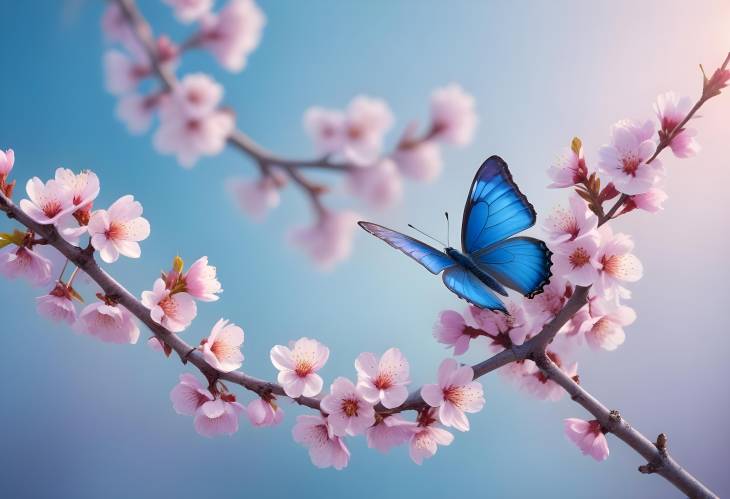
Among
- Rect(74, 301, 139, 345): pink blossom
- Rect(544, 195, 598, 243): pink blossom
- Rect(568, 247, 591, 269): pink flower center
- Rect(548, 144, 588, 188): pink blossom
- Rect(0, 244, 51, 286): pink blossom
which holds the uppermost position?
Rect(0, 244, 51, 286): pink blossom

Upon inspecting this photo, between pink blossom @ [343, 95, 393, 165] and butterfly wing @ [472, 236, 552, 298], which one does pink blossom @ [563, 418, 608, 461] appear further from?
pink blossom @ [343, 95, 393, 165]

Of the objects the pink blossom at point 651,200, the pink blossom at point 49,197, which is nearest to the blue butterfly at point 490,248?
the pink blossom at point 651,200

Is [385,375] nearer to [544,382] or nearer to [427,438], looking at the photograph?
[427,438]

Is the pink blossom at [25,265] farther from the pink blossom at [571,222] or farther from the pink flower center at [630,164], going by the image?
the pink flower center at [630,164]

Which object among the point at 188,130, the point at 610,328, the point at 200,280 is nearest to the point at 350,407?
the point at 200,280

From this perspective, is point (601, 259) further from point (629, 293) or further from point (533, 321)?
point (533, 321)

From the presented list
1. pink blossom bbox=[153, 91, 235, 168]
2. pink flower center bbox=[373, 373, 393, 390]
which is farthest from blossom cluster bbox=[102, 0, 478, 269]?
pink flower center bbox=[373, 373, 393, 390]

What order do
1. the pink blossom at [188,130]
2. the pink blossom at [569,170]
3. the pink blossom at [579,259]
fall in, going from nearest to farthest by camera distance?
the pink blossom at [579,259]
the pink blossom at [569,170]
the pink blossom at [188,130]

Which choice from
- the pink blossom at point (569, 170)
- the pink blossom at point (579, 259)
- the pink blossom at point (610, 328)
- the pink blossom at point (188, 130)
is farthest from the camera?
the pink blossom at point (188, 130)
